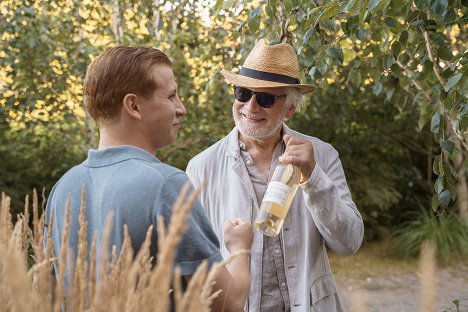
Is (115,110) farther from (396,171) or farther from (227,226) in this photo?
(396,171)

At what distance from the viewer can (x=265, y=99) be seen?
3.08 m

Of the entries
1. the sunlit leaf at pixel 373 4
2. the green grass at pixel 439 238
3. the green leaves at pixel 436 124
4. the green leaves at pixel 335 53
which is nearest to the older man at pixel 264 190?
the green leaves at pixel 335 53

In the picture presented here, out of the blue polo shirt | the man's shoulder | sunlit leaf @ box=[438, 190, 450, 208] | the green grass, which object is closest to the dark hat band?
the man's shoulder

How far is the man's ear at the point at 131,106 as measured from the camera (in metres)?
1.91

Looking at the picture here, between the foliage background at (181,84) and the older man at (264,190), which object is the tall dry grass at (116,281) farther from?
the foliage background at (181,84)

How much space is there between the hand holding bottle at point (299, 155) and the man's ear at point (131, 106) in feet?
2.44

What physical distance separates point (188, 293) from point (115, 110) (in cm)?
87

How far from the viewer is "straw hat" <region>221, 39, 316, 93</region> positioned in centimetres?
308

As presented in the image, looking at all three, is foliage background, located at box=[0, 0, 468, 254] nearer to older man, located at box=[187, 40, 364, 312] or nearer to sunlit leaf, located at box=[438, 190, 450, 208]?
older man, located at box=[187, 40, 364, 312]

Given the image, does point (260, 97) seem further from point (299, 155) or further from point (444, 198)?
point (444, 198)

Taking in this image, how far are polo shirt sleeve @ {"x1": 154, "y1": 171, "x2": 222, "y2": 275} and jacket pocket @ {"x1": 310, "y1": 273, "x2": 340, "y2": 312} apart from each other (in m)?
1.20

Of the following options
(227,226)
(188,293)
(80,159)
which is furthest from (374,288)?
(188,293)

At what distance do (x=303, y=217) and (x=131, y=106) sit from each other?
126 centimetres

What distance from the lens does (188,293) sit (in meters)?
1.16
